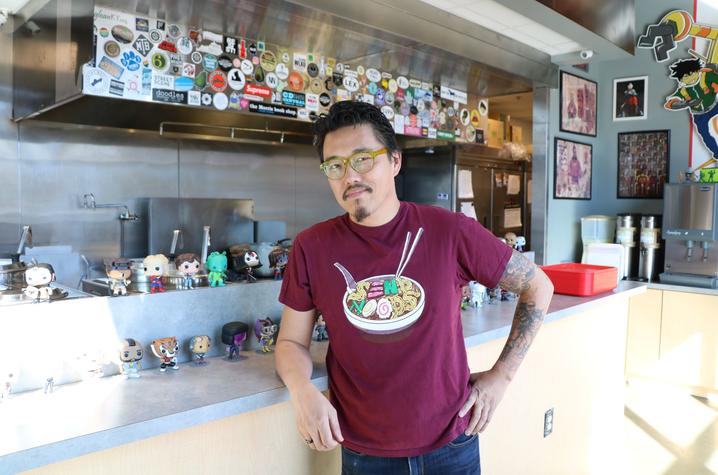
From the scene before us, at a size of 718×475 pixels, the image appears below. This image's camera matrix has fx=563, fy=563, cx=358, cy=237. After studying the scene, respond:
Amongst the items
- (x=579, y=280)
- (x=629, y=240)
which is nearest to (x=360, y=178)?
(x=579, y=280)

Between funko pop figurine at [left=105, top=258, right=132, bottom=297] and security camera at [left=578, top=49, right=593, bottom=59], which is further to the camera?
security camera at [left=578, top=49, right=593, bottom=59]

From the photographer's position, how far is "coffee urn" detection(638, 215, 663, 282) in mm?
4840

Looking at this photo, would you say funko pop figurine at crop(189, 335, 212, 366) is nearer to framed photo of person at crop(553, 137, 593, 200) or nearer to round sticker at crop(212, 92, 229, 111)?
round sticker at crop(212, 92, 229, 111)

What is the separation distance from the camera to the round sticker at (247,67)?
3.38m

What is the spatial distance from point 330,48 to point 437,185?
289 cm

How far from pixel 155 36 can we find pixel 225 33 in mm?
395

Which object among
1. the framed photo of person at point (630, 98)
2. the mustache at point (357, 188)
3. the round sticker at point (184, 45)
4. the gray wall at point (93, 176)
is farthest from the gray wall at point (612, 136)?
the mustache at point (357, 188)

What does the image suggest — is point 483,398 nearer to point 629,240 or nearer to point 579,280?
point 579,280

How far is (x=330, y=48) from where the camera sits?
133 inches

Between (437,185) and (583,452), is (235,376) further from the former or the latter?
(437,185)

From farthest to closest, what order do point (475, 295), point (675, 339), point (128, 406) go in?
1. point (675, 339)
2. point (475, 295)
3. point (128, 406)

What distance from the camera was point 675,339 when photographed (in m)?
4.80

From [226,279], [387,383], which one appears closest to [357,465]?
[387,383]

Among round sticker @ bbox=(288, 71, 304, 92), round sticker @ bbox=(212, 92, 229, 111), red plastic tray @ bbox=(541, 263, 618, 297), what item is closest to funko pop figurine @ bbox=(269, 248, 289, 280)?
round sticker @ bbox=(212, 92, 229, 111)
